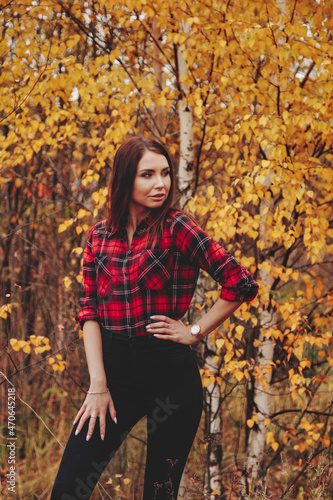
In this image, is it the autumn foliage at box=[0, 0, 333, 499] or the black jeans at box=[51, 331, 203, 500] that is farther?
the autumn foliage at box=[0, 0, 333, 499]

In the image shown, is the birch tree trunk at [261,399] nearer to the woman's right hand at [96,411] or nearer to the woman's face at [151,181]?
the woman's face at [151,181]

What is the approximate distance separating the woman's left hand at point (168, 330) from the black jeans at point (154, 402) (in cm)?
3

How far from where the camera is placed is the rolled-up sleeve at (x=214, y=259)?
1.93 meters

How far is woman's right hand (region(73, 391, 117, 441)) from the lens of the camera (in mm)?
1888

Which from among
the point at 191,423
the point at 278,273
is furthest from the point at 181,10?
the point at 191,423

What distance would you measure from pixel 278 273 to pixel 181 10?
1.84 meters

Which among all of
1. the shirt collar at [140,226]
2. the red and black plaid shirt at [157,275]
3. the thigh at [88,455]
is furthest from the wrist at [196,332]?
the shirt collar at [140,226]

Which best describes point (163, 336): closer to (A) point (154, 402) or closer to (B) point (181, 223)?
(A) point (154, 402)

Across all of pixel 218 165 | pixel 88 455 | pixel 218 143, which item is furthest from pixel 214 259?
pixel 218 165

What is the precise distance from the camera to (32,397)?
15.1 ft

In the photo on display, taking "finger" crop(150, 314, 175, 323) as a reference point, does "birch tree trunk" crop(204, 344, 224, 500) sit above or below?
below

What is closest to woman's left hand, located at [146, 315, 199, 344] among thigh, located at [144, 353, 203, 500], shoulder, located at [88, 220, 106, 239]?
thigh, located at [144, 353, 203, 500]

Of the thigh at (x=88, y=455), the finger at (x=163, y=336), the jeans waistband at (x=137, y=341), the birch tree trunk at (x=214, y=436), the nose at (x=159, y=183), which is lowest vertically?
the birch tree trunk at (x=214, y=436)

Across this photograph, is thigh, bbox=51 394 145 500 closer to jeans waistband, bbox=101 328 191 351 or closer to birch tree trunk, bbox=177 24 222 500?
jeans waistband, bbox=101 328 191 351
